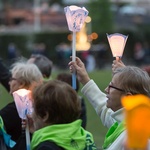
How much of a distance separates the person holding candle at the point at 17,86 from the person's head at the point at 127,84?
105cm

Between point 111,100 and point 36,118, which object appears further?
point 111,100

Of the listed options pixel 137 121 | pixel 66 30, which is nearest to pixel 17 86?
pixel 137 121

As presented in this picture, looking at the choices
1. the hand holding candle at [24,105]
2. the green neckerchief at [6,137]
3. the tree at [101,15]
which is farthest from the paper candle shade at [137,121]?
the tree at [101,15]

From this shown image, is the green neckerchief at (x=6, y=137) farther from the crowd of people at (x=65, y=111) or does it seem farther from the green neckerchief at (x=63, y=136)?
the green neckerchief at (x=63, y=136)

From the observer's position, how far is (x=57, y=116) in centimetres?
327

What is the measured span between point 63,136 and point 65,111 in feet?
0.43

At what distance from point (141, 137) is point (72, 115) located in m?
1.15

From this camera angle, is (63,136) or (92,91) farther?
(92,91)

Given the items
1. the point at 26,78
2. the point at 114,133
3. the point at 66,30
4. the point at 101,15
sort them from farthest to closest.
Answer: the point at 101,15 → the point at 66,30 → the point at 26,78 → the point at 114,133

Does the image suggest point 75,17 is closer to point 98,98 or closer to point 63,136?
point 98,98

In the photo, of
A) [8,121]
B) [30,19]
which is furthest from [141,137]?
[30,19]

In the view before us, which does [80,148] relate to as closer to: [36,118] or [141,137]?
[36,118]

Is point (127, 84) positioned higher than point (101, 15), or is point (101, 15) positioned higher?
point (127, 84)

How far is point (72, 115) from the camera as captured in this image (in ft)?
10.8
